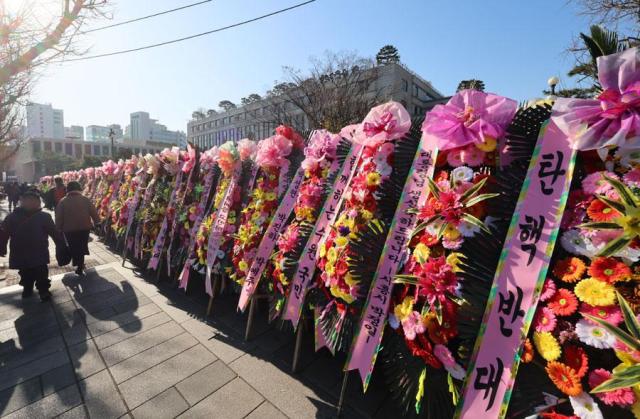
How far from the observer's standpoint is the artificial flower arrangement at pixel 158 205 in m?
5.54

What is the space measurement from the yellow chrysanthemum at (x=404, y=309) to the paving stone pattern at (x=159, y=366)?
0.94m

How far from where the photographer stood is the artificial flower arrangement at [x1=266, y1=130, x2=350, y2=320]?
9.15ft

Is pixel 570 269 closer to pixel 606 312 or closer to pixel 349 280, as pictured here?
pixel 606 312

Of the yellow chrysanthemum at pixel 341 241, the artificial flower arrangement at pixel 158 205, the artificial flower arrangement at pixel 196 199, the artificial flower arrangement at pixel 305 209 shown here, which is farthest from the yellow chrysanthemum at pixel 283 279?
the artificial flower arrangement at pixel 158 205

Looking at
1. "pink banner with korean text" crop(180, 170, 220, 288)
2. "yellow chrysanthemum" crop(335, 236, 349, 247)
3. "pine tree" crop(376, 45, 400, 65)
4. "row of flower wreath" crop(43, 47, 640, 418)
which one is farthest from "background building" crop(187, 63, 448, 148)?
"yellow chrysanthemum" crop(335, 236, 349, 247)

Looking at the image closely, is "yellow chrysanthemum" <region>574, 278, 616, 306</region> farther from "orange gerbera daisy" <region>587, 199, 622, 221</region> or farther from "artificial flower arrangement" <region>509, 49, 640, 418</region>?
"orange gerbera daisy" <region>587, 199, 622, 221</region>

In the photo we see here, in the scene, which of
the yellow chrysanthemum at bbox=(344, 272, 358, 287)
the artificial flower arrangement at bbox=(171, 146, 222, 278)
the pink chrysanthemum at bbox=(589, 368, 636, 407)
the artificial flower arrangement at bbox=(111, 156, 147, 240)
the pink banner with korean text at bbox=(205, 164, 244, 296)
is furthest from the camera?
the artificial flower arrangement at bbox=(111, 156, 147, 240)

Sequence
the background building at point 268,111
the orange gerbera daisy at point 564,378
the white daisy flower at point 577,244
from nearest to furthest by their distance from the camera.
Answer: the orange gerbera daisy at point 564,378 → the white daisy flower at point 577,244 → the background building at point 268,111

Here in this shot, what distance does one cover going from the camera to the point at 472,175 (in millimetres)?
1805

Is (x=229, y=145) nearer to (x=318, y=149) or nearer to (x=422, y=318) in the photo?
(x=318, y=149)

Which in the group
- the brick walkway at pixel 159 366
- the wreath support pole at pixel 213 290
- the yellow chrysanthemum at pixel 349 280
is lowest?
the brick walkway at pixel 159 366

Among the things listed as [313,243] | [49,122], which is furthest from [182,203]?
[49,122]

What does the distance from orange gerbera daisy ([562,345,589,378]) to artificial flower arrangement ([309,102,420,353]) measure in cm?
108

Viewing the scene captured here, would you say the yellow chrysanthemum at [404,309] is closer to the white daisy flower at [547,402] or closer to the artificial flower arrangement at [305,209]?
the white daisy flower at [547,402]
